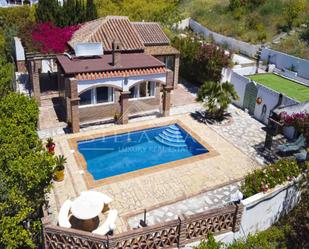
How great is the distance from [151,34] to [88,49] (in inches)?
307

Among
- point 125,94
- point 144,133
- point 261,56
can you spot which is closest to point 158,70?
point 125,94

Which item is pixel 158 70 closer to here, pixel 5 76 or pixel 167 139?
pixel 167 139

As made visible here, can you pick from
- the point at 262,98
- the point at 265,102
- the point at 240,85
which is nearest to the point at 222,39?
the point at 240,85

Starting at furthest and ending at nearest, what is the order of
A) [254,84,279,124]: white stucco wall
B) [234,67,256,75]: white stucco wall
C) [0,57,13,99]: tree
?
[234,67,256,75]: white stucco wall
[254,84,279,124]: white stucco wall
[0,57,13,99]: tree

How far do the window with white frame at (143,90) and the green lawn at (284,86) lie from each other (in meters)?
12.0

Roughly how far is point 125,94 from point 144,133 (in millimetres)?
3177

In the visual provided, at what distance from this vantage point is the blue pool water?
1997 cm

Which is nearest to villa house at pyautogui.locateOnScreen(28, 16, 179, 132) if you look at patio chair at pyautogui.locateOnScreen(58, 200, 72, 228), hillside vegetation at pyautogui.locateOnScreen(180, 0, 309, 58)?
patio chair at pyautogui.locateOnScreen(58, 200, 72, 228)

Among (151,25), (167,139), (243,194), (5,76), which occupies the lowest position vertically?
(167,139)

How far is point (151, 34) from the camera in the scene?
30562 millimetres

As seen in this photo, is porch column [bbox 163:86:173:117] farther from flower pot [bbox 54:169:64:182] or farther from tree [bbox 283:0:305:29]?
tree [bbox 283:0:305:29]

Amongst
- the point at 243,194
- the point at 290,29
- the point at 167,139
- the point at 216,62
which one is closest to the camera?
the point at 243,194

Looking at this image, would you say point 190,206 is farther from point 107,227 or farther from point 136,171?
point 107,227

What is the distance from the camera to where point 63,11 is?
36062mm
